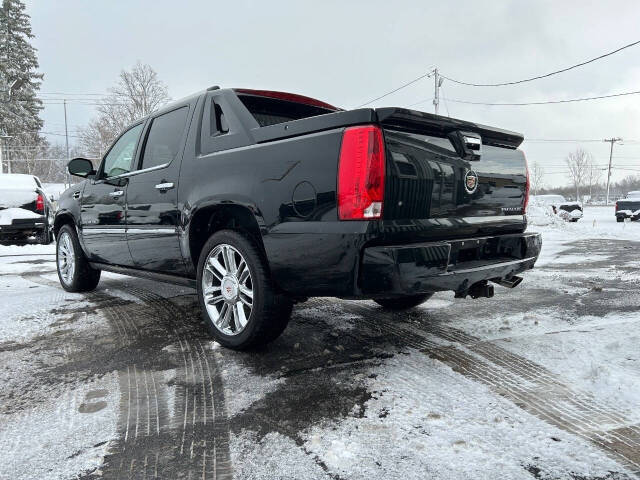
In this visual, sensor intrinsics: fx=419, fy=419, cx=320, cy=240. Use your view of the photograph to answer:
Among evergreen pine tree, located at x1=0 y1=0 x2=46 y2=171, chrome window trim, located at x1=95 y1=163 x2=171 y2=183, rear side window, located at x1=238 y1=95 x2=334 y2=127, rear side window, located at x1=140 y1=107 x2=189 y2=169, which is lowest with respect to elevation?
chrome window trim, located at x1=95 y1=163 x2=171 y2=183

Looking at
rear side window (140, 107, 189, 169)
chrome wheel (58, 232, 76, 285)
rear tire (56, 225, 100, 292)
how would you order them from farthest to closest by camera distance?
chrome wheel (58, 232, 76, 285) < rear tire (56, 225, 100, 292) < rear side window (140, 107, 189, 169)

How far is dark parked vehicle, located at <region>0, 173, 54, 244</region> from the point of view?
9.70 m

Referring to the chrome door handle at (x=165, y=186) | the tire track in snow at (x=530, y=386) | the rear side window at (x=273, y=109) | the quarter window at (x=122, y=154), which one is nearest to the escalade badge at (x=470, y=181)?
the tire track in snow at (x=530, y=386)

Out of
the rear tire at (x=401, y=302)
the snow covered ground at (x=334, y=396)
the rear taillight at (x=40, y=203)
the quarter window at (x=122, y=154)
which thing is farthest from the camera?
the rear taillight at (x=40, y=203)

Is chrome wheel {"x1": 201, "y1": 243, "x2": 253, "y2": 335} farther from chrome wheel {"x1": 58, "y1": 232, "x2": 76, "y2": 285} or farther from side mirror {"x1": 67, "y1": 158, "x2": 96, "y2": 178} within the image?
chrome wheel {"x1": 58, "y1": 232, "x2": 76, "y2": 285}

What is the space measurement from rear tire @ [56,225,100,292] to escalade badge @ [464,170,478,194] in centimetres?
426

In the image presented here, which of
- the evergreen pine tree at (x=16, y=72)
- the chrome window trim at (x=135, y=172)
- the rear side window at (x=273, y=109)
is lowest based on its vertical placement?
the chrome window trim at (x=135, y=172)

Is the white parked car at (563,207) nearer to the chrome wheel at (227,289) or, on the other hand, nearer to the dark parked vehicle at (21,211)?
the dark parked vehicle at (21,211)

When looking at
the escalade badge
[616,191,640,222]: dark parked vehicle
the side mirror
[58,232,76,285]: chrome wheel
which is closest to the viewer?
the escalade badge

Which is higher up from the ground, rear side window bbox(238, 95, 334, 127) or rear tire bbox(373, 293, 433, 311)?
rear side window bbox(238, 95, 334, 127)

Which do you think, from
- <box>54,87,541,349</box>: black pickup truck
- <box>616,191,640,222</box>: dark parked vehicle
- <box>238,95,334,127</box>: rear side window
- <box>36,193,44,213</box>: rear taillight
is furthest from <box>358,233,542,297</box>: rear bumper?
<box>616,191,640,222</box>: dark parked vehicle

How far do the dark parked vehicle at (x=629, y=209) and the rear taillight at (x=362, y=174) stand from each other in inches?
938

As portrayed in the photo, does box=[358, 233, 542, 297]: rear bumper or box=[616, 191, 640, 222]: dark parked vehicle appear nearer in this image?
box=[358, 233, 542, 297]: rear bumper

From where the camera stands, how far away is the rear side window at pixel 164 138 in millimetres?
3398
